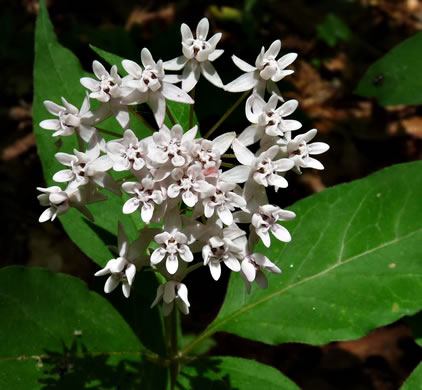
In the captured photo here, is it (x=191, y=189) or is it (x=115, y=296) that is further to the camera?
(x=115, y=296)

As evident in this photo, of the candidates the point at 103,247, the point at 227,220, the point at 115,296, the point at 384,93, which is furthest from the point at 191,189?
the point at 384,93

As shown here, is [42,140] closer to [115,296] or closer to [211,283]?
[115,296]

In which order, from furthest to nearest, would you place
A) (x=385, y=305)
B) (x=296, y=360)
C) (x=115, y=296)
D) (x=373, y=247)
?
(x=296, y=360)
(x=115, y=296)
(x=373, y=247)
(x=385, y=305)

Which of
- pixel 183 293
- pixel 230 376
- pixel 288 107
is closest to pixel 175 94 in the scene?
pixel 288 107

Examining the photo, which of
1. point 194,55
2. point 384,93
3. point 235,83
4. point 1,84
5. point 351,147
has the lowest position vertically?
point 235,83

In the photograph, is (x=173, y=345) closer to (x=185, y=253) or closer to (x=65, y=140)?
(x=185, y=253)

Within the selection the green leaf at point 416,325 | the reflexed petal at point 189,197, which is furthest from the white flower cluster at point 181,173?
the green leaf at point 416,325
